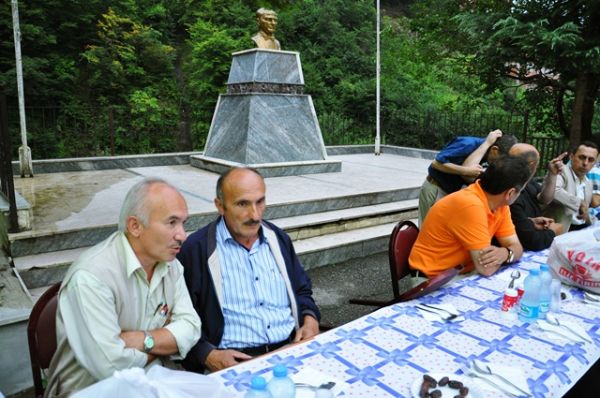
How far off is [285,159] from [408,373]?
6.77 m

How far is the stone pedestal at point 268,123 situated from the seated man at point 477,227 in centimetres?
511

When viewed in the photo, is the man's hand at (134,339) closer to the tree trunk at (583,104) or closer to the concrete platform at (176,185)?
the concrete platform at (176,185)

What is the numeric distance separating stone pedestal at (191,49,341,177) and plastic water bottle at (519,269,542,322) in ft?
19.1

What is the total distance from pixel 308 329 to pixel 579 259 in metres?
1.41

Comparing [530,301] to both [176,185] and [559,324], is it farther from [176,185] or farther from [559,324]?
[176,185]

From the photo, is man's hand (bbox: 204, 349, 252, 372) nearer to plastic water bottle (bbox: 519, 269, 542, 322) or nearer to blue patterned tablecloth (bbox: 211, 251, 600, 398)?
blue patterned tablecloth (bbox: 211, 251, 600, 398)

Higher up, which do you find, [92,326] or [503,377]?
[92,326]

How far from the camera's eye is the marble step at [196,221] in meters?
4.20

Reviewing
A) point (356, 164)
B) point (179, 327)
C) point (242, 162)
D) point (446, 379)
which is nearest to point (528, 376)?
point (446, 379)

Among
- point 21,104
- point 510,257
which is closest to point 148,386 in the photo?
point 510,257

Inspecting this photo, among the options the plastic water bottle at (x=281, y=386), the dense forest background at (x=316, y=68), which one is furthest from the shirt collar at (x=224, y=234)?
the dense forest background at (x=316, y=68)

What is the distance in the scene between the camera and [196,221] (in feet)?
16.9

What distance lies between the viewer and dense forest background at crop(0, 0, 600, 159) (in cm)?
855

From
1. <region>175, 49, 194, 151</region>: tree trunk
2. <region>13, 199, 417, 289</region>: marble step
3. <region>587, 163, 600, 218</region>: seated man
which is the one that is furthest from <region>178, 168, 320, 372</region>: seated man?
<region>175, 49, 194, 151</region>: tree trunk
